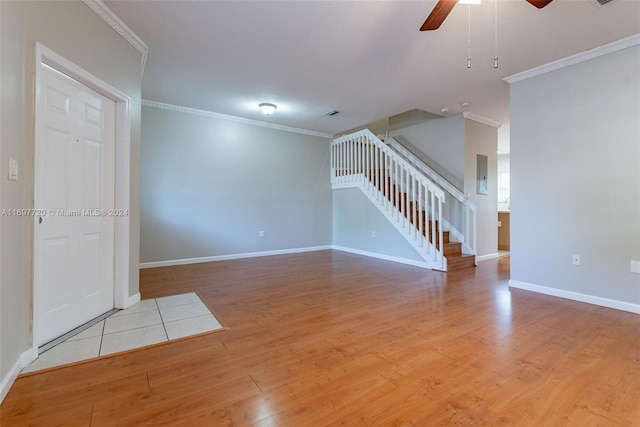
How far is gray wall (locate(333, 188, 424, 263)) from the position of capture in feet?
16.7

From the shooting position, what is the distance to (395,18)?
7.95 feet

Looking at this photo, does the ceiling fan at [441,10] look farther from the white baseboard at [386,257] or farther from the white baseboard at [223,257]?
the white baseboard at [223,257]

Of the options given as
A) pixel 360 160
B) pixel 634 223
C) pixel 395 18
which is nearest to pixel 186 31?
pixel 395 18

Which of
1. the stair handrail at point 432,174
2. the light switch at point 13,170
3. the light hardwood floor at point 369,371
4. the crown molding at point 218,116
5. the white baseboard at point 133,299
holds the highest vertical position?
the crown molding at point 218,116

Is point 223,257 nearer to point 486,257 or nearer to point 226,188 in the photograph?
point 226,188

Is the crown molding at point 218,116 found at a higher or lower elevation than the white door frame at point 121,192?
higher

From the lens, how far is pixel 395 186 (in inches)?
212

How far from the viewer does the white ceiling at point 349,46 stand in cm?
235

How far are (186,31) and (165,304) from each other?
2.67m

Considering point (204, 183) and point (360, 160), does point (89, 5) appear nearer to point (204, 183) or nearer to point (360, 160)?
point (204, 183)

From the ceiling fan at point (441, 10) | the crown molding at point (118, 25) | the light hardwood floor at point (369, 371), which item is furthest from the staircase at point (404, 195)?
the crown molding at point (118, 25)

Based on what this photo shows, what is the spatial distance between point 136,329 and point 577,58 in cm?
497

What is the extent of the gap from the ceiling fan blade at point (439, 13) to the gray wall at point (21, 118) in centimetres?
246

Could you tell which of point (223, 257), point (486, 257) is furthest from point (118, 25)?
point (486, 257)
